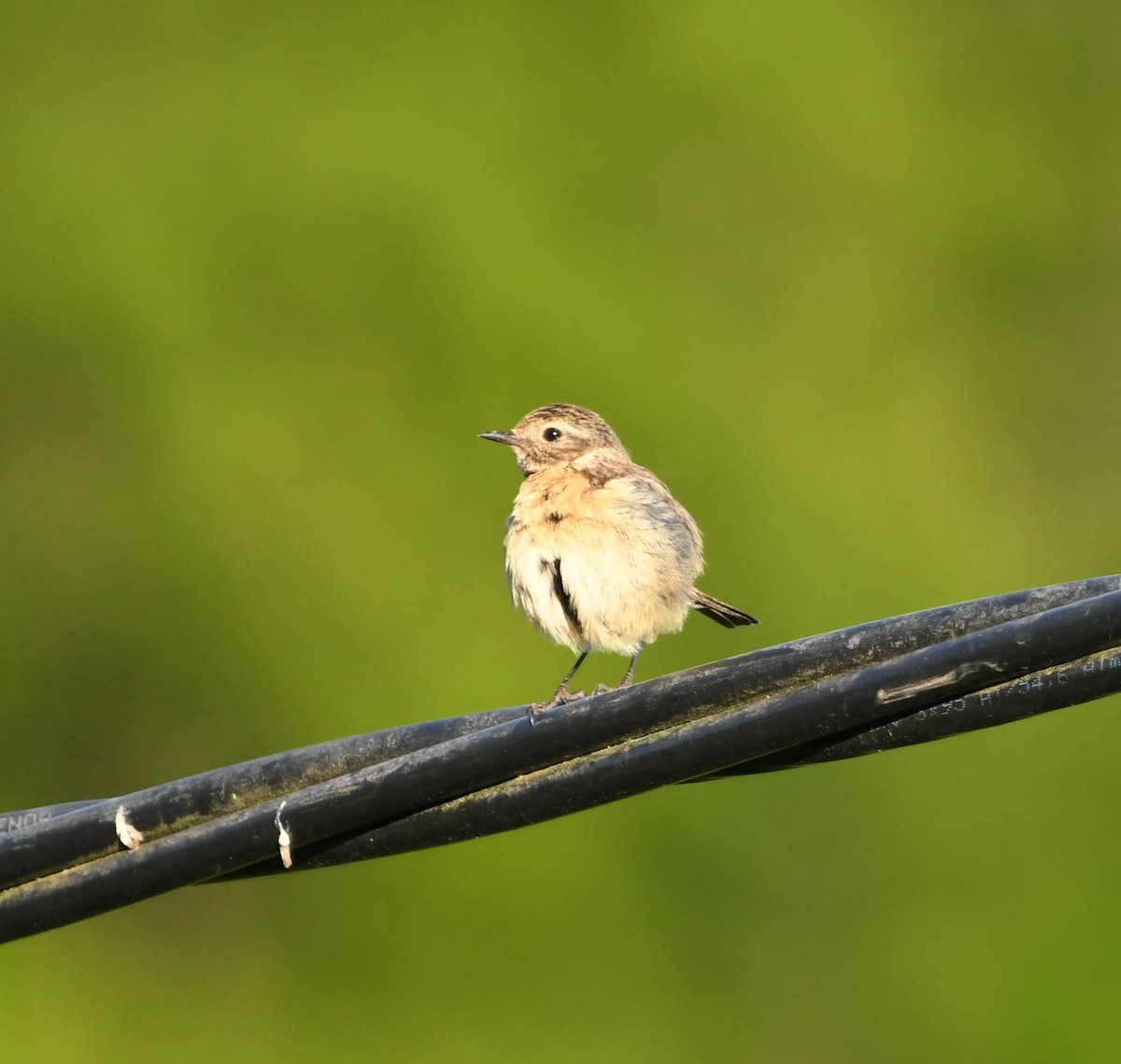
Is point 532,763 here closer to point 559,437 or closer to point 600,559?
point 600,559

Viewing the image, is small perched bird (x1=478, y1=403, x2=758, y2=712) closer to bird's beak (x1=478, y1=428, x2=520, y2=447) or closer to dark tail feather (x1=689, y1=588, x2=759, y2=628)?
dark tail feather (x1=689, y1=588, x2=759, y2=628)

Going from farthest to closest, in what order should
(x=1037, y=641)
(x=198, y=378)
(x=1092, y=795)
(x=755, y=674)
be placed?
(x=198, y=378), (x=1092, y=795), (x=755, y=674), (x=1037, y=641)

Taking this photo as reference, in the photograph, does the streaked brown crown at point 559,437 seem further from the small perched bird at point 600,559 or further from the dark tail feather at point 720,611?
the dark tail feather at point 720,611

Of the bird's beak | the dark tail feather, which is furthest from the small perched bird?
the bird's beak

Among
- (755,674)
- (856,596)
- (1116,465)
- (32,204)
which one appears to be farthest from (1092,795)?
(32,204)

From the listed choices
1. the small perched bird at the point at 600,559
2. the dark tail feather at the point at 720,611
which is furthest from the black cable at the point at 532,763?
the dark tail feather at the point at 720,611

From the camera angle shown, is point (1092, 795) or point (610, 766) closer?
point (610, 766)

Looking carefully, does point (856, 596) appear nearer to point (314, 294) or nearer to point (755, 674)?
point (314, 294)
